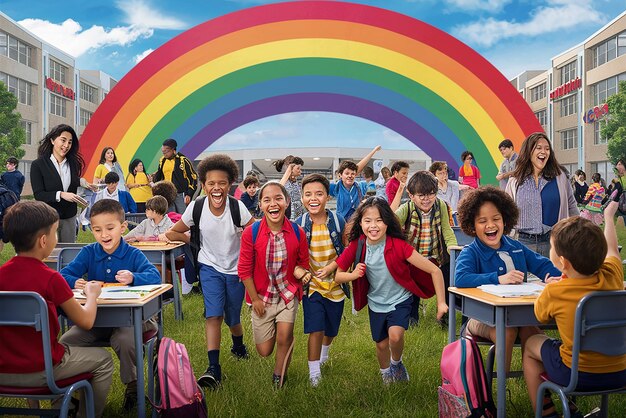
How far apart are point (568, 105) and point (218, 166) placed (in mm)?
45914

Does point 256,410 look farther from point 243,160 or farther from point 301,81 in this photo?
point 243,160

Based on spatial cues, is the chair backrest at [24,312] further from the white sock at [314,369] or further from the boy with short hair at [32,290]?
the white sock at [314,369]

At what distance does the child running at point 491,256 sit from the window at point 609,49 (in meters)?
40.0

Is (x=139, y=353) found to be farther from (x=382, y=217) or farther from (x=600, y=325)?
(x=600, y=325)

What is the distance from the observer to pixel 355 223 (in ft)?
14.0

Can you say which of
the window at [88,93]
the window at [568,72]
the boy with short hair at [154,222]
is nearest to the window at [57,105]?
the window at [88,93]

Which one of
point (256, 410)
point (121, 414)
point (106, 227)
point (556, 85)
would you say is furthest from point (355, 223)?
point (556, 85)

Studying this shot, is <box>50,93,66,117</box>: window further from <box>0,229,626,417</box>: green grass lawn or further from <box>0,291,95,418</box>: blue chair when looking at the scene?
<box>0,291,95,418</box>: blue chair

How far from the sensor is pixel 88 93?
52.2m

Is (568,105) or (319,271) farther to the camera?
(568,105)

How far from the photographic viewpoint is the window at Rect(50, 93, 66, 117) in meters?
44.6

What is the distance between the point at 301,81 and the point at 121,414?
33.3 ft

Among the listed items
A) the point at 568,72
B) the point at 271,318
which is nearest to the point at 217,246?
the point at 271,318

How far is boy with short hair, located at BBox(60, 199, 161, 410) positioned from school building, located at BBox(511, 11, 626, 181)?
A: 37627 mm
